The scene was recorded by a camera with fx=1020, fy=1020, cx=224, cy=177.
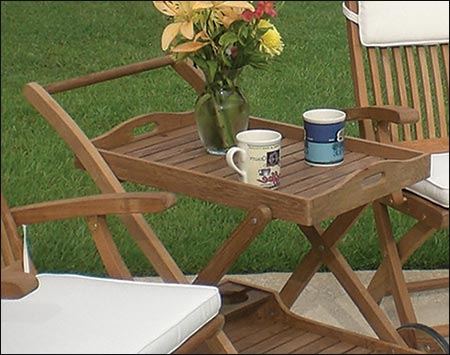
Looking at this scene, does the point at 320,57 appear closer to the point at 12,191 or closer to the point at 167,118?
the point at 12,191

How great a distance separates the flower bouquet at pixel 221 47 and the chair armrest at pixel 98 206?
380 mm

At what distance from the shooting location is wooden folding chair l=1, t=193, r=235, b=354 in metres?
1.76

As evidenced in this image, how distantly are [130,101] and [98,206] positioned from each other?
311 cm

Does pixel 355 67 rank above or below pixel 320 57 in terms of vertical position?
above

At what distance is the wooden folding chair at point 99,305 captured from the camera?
176cm

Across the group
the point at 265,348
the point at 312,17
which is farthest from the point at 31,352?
the point at 312,17

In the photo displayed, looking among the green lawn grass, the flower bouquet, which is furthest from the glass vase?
the green lawn grass

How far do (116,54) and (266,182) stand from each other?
145 inches

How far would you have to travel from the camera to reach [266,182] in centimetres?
212

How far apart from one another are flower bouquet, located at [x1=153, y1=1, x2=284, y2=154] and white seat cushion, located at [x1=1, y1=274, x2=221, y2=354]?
48 centimetres

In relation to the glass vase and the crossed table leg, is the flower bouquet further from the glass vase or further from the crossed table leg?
the crossed table leg

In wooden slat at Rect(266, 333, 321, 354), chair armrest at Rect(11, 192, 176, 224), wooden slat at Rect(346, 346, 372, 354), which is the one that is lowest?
wooden slat at Rect(346, 346, 372, 354)

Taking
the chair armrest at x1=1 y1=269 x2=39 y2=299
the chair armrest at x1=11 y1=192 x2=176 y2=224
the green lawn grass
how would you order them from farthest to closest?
the green lawn grass, the chair armrest at x1=11 y1=192 x2=176 y2=224, the chair armrest at x1=1 y1=269 x2=39 y2=299

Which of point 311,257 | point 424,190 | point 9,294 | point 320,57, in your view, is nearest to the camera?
point 9,294
